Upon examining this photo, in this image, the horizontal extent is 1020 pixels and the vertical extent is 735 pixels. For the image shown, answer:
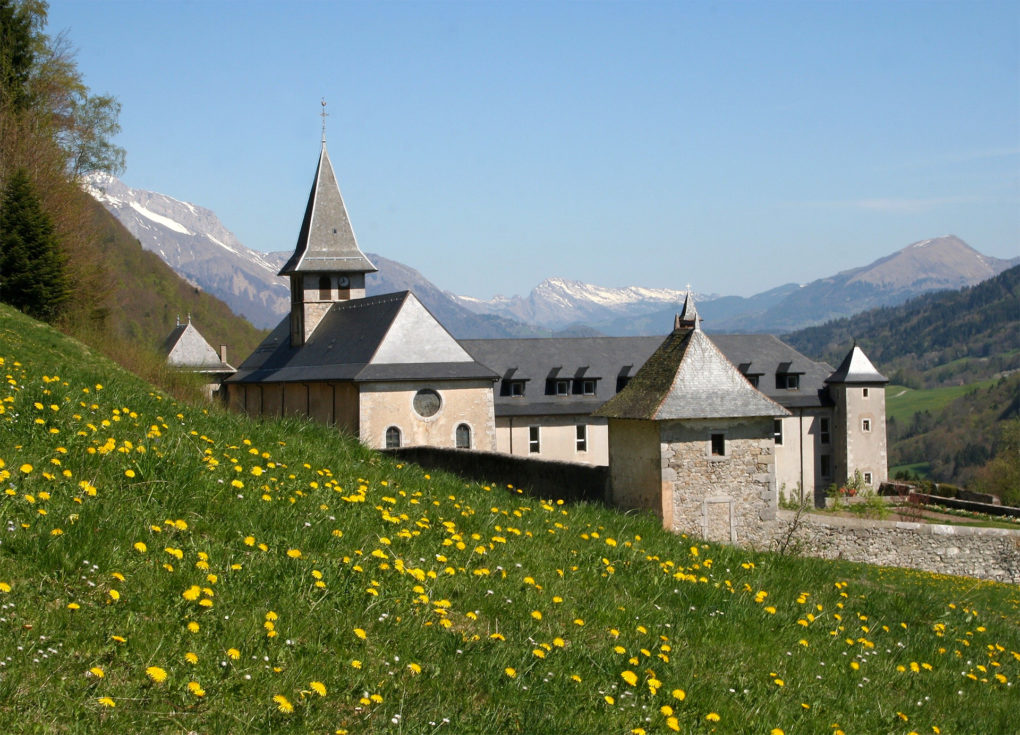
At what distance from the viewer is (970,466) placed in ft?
373

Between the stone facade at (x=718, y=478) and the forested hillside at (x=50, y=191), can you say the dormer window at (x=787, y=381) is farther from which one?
the stone facade at (x=718, y=478)

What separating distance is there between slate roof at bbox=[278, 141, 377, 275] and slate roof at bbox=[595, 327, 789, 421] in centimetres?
2888

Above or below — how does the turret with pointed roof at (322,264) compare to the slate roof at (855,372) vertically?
above

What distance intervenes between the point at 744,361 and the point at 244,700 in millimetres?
56389

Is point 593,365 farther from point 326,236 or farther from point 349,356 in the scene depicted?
point 349,356

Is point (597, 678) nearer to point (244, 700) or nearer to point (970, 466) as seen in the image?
point (244, 700)

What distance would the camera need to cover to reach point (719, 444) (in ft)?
66.8

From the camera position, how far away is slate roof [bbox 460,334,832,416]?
52844mm

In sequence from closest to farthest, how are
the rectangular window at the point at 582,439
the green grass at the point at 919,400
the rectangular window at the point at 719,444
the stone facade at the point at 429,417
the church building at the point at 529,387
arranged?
the rectangular window at the point at 719,444
the church building at the point at 529,387
the stone facade at the point at 429,417
the rectangular window at the point at 582,439
the green grass at the point at 919,400

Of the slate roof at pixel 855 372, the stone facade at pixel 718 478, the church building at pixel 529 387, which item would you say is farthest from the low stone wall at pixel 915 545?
the slate roof at pixel 855 372

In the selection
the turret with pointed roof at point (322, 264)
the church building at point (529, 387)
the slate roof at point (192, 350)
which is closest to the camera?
the church building at point (529, 387)

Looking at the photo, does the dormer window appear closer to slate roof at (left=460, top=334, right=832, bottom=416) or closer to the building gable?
slate roof at (left=460, top=334, right=832, bottom=416)

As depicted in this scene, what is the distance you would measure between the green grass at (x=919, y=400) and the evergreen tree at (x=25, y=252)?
134 m

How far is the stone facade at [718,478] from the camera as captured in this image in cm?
1980
